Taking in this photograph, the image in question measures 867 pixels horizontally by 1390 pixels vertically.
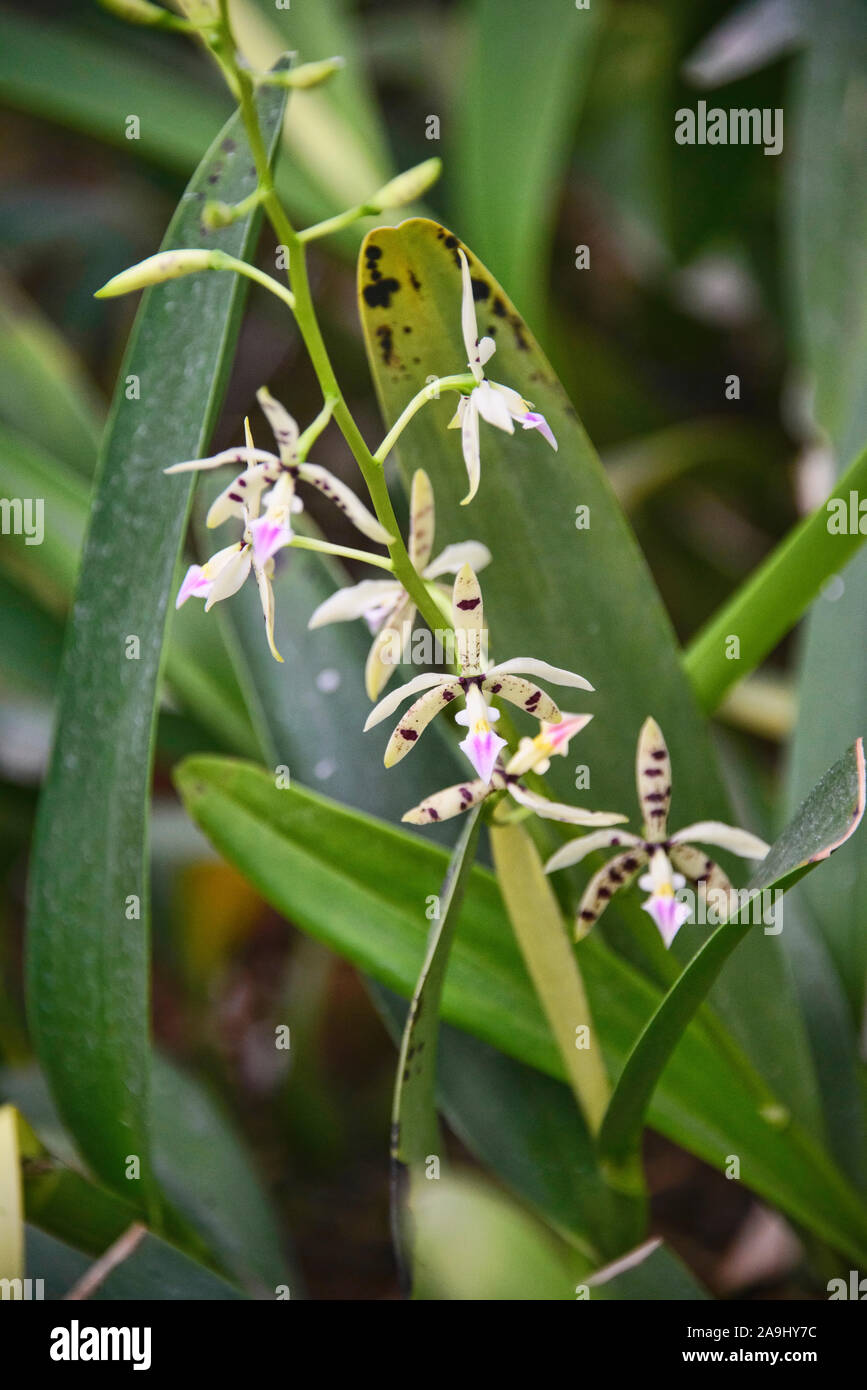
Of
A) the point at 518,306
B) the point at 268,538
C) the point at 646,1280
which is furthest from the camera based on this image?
the point at 518,306

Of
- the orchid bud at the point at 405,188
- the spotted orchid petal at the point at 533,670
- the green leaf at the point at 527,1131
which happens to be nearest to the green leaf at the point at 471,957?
the green leaf at the point at 527,1131

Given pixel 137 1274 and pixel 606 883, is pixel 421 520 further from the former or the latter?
pixel 137 1274

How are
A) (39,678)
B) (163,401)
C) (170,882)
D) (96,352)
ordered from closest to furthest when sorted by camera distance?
(163,401)
(39,678)
(170,882)
(96,352)

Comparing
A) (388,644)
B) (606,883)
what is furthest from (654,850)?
(388,644)

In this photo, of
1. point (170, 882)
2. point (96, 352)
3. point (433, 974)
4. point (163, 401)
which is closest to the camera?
point (433, 974)

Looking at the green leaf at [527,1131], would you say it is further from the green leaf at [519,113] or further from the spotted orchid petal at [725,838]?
the green leaf at [519,113]

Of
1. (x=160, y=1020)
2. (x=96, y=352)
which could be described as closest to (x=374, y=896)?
(x=160, y=1020)

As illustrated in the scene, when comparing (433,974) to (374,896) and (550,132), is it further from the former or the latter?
(550,132)
